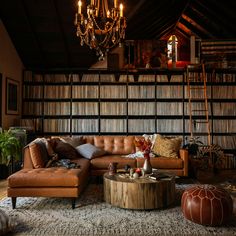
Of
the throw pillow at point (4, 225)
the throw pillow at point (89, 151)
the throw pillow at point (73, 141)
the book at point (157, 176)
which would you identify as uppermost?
the throw pillow at point (73, 141)

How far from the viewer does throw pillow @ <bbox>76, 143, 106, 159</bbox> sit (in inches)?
198

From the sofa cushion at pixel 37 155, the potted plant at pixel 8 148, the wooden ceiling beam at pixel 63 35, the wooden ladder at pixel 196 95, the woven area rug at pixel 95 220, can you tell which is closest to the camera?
the woven area rug at pixel 95 220

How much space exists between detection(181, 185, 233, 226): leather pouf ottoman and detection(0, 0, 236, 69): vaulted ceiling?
3.81 metres

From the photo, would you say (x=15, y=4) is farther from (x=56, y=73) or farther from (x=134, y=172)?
(x=134, y=172)

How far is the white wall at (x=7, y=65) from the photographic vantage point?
19.1ft

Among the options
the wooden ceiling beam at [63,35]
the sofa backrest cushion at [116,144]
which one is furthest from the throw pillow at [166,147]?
the wooden ceiling beam at [63,35]

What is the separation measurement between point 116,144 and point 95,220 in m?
2.51

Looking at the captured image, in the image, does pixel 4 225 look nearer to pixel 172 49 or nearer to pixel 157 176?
pixel 157 176

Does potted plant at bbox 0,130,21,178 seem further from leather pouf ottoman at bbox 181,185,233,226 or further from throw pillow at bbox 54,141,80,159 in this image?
leather pouf ottoman at bbox 181,185,233,226

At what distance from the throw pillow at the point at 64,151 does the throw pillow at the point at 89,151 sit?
163 millimetres

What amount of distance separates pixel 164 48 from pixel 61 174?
14.9ft

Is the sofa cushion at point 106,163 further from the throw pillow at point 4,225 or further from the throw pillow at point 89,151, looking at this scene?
the throw pillow at point 4,225

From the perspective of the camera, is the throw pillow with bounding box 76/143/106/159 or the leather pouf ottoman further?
the throw pillow with bounding box 76/143/106/159

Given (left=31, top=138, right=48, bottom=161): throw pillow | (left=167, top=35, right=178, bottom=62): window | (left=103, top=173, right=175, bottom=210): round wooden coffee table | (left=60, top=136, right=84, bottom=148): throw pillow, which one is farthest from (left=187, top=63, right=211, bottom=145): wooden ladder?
(left=31, top=138, right=48, bottom=161): throw pillow
